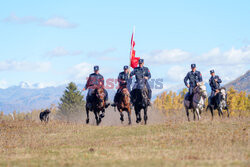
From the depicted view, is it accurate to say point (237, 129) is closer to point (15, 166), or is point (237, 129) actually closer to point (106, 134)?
point (106, 134)

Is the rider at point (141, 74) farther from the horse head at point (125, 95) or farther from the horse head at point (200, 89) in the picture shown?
the horse head at point (200, 89)

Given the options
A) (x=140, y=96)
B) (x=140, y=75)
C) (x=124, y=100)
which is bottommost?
(x=124, y=100)

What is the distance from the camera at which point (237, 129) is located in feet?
68.3

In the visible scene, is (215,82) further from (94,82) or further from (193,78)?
(94,82)

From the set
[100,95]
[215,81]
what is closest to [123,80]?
[100,95]

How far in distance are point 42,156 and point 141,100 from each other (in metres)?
11.2

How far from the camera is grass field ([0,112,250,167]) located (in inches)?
543

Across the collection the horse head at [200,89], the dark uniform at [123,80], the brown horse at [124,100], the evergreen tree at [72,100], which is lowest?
the brown horse at [124,100]

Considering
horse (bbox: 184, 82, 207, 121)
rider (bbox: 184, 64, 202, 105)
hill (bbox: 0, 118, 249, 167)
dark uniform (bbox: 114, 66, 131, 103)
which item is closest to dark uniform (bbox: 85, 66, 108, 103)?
dark uniform (bbox: 114, 66, 131, 103)

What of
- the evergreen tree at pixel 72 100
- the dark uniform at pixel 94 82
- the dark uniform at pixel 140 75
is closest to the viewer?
the dark uniform at pixel 140 75

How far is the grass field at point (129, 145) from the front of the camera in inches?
543

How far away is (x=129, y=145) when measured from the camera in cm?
1811

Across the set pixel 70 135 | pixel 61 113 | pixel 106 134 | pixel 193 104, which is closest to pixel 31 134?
pixel 70 135

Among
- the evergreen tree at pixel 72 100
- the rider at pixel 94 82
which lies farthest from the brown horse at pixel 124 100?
the evergreen tree at pixel 72 100
